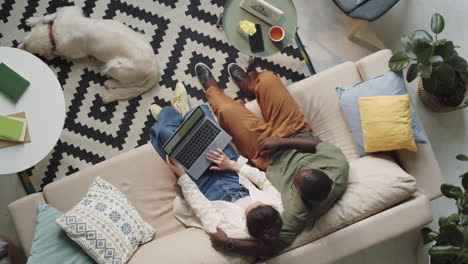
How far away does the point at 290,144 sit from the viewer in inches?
84.6

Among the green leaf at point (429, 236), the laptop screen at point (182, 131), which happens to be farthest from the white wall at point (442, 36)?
the laptop screen at point (182, 131)

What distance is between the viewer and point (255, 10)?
7.48ft

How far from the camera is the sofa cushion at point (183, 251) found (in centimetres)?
180

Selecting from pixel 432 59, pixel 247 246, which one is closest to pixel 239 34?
pixel 432 59

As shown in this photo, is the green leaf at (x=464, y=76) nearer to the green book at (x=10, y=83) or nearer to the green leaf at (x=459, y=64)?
the green leaf at (x=459, y=64)

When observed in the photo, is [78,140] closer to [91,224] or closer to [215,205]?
[91,224]

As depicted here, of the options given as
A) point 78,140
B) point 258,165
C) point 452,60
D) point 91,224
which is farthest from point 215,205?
point 452,60

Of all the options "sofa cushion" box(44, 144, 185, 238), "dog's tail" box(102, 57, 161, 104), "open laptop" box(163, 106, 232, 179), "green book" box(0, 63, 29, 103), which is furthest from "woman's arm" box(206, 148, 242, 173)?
"green book" box(0, 63, 29, 103)

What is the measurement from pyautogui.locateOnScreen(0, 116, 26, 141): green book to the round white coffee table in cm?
4

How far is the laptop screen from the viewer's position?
84.4 inches

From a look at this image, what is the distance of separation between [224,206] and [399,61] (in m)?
1.23

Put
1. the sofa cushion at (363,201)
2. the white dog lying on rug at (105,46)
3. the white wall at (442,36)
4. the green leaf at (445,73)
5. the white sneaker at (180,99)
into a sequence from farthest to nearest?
the white wall at (442,36), the white sneaker at (180,99), the white dog lying on rug at (105,46), the green leaf at (445,73), the sofa cushion at (363,201)

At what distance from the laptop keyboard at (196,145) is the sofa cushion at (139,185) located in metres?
0.13

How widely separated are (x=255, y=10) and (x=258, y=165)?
35.6 inches
